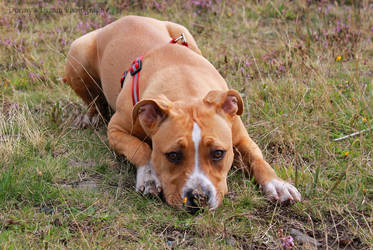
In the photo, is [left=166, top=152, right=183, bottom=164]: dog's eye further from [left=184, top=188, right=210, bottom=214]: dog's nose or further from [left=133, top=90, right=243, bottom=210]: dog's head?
[left=184, top=188, right=210, bottom=214]: dog's nose

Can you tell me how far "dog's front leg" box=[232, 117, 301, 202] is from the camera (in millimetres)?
3730

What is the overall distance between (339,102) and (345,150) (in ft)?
3.19

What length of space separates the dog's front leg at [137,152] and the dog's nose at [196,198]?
15.8 inches

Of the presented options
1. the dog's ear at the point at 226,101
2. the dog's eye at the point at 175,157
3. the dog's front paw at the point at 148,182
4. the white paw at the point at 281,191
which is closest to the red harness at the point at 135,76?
the dog's front paw at the point at 148,182

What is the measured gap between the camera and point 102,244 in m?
3.12

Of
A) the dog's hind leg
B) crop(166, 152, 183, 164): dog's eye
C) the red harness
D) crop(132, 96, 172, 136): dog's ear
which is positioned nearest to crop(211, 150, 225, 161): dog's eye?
crop(166, 152, 183, 164): dog's eye

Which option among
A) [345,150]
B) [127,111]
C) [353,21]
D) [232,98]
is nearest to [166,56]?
[127,111]

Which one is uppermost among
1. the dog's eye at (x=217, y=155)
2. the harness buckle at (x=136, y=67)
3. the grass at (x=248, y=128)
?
the harness buckle at (x=136, y=67)

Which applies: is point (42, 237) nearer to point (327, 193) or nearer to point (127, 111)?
point (127, 111)

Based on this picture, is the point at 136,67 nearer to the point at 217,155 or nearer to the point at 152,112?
the point at 152,112

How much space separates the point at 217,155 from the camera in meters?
3.60

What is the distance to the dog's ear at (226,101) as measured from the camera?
3807mm

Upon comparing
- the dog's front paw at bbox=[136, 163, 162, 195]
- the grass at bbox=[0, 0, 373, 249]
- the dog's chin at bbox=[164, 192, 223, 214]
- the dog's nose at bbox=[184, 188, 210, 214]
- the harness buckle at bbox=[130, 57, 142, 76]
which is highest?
the harness buckle at bbox=[130, 57, 142, 76]

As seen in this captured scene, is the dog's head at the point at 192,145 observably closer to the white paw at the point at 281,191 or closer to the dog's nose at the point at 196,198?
the dog's nose at the point at 196,198
